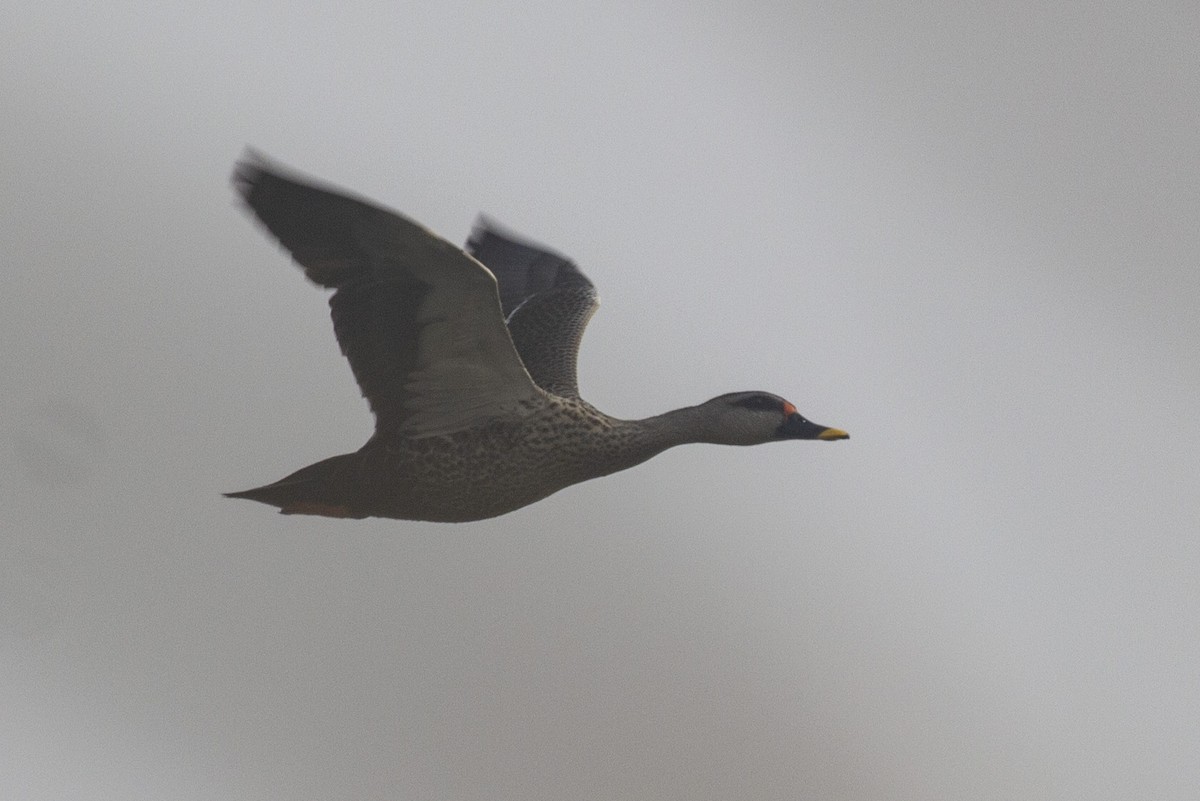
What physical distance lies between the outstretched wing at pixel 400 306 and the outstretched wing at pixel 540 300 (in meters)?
0.56

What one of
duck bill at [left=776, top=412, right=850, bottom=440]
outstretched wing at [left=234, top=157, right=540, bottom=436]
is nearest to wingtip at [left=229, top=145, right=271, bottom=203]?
outstretched wing at [left=234, top=157, right=540, bottom=436]

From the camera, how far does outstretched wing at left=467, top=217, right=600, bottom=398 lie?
3.47m

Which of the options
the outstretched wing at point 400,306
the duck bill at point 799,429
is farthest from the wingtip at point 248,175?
the duck bill at point 799,429

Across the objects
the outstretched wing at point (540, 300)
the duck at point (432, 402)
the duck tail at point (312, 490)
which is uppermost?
the outstretched wing at point (540, 300)

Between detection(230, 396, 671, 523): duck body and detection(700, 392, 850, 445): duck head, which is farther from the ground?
detection(700, 392, 850, 445): duck head

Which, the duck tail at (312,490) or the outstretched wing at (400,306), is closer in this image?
the outstretched wing at (400,306)

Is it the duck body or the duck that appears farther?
the duck body

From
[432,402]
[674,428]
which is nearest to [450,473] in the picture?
[432,402]

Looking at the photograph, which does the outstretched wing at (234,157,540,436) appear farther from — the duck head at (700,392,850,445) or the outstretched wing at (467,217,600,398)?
Result: the outstretched wing at (467,217,600,398)

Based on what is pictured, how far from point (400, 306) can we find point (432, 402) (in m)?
0.22

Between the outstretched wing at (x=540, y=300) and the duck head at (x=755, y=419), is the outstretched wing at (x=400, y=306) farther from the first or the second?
the outstretched wing at (x=540, y=300)

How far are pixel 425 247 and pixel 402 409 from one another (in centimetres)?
38

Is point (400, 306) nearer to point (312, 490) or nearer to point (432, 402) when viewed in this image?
point (432, 402)

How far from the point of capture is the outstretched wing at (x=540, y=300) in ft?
11.4
